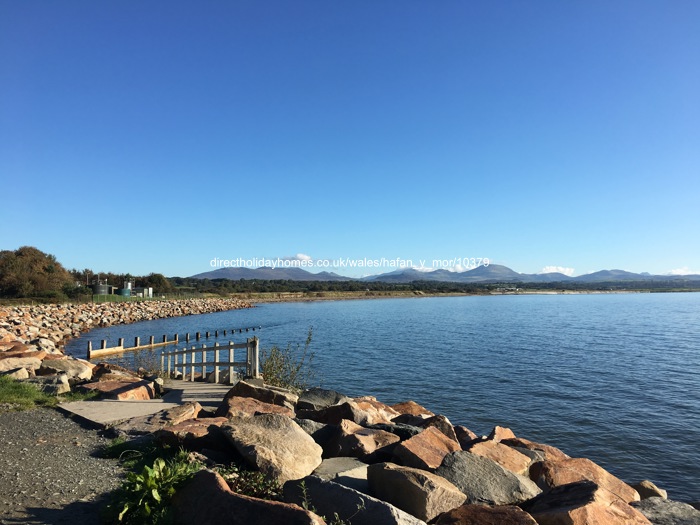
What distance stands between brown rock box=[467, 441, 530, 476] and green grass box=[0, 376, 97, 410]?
8.36 metres

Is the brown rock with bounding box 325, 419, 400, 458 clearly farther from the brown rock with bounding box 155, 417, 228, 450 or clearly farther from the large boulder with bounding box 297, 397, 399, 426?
the brown rock with bounding box 155, 417, 228, 450

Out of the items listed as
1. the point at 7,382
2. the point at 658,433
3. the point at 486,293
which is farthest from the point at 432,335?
the point at 486,293

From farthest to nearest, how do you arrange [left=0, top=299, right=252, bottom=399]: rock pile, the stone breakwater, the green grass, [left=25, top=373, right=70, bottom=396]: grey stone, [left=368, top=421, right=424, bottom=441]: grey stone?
1. the stone breakwater
2. [left=0, top=299, right=252, bottom=399]: rock pile
3. [left=25, top=373, right=70, bottom=396]: grey stone
4. the green grass
5. [left=368, top=421, right=424, bottom=441]: grey stone

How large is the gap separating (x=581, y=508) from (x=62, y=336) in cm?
3856

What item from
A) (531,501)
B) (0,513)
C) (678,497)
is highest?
(0,513)

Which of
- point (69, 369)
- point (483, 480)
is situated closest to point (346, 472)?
point (483, 480)

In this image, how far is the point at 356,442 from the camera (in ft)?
25.2

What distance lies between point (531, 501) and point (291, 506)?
379 cm

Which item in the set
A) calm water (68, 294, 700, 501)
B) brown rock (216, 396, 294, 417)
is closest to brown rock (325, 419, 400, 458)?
brown rock (216, 396, 294, 417)

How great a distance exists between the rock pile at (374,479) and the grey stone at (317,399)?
1508mm

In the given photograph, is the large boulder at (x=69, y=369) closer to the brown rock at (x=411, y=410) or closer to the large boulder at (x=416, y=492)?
the brown rock at (x=411, y=410)

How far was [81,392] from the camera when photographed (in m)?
11.8

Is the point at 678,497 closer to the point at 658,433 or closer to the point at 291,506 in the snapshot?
the point at 658,433

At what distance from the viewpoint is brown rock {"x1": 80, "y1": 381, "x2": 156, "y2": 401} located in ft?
37.2
